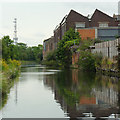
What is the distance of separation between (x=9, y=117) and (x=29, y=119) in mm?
763

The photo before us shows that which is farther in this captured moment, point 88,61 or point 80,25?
point 80,25

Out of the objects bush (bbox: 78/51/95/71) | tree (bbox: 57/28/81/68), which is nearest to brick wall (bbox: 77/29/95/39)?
tree (bbox: 57/28/81/68)

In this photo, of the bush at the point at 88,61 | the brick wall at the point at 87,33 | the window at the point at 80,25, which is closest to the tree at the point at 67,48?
the brick wall at the point at 87,33

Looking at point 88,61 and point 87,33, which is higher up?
point 87,33

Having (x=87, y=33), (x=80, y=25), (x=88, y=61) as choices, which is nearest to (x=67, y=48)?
(x=87, y=33)

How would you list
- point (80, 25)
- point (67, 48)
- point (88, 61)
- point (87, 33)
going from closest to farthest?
point (88, 61)
point (67, 48)
point (87, 33)
point (80, 25)

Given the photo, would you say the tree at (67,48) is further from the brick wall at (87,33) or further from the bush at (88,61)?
the bush at (88,61)

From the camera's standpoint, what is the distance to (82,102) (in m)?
12.8

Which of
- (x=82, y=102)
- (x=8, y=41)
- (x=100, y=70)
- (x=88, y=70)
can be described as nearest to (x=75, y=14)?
(x=8, y=41)

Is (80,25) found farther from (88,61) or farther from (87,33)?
(88,61)

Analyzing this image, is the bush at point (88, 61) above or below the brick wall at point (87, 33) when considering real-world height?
below

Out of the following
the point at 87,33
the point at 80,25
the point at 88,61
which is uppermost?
the point at 80,25

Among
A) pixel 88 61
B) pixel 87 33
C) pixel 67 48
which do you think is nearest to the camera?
pixel 88 61

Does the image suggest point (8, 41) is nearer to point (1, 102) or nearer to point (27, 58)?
point (1, 102)
